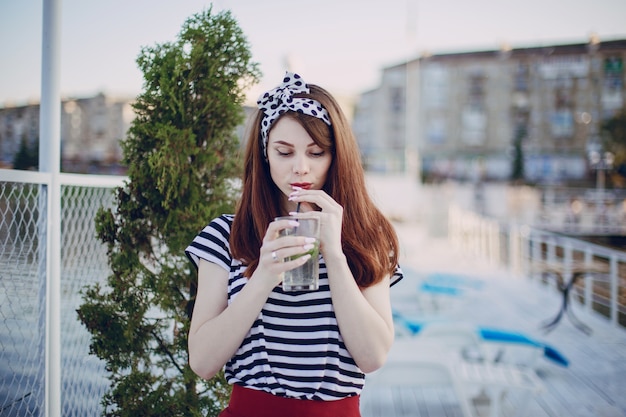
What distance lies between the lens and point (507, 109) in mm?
49562

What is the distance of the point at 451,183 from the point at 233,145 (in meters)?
47.7

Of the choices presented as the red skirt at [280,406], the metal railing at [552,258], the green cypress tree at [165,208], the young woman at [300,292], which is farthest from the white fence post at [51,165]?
the metal railing at [552,258]

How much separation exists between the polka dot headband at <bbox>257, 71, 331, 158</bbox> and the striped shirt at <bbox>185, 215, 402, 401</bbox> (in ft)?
1.30

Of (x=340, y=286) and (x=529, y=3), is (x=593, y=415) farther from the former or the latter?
(x=529, y=3)

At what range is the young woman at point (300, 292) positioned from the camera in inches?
→ 50.1

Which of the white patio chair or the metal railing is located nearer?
the white patio chair

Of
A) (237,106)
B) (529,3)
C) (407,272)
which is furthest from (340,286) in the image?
(529,3)

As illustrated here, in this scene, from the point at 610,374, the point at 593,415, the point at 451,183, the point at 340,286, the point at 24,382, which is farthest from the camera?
the point at 451,183

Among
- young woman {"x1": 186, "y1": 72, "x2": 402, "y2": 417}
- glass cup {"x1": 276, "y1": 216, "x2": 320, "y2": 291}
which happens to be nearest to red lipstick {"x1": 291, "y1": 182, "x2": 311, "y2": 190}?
young woman {"x1": 186, "y1": 72, "x2": 402, "y2": 417}

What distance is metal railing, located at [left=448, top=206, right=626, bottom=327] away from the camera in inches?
265

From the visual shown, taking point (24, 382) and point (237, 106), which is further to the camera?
point (237, 106)

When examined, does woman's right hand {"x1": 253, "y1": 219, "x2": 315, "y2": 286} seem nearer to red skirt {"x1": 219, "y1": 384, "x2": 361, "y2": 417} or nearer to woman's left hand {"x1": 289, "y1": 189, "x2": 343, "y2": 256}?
woman's left hand {"x1": 289, "y1": 189, "x2": 343, "y2": 256}

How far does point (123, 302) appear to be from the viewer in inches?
76.0

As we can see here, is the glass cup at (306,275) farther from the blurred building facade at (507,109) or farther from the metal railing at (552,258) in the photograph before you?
the blurred building facade at (507,109)
